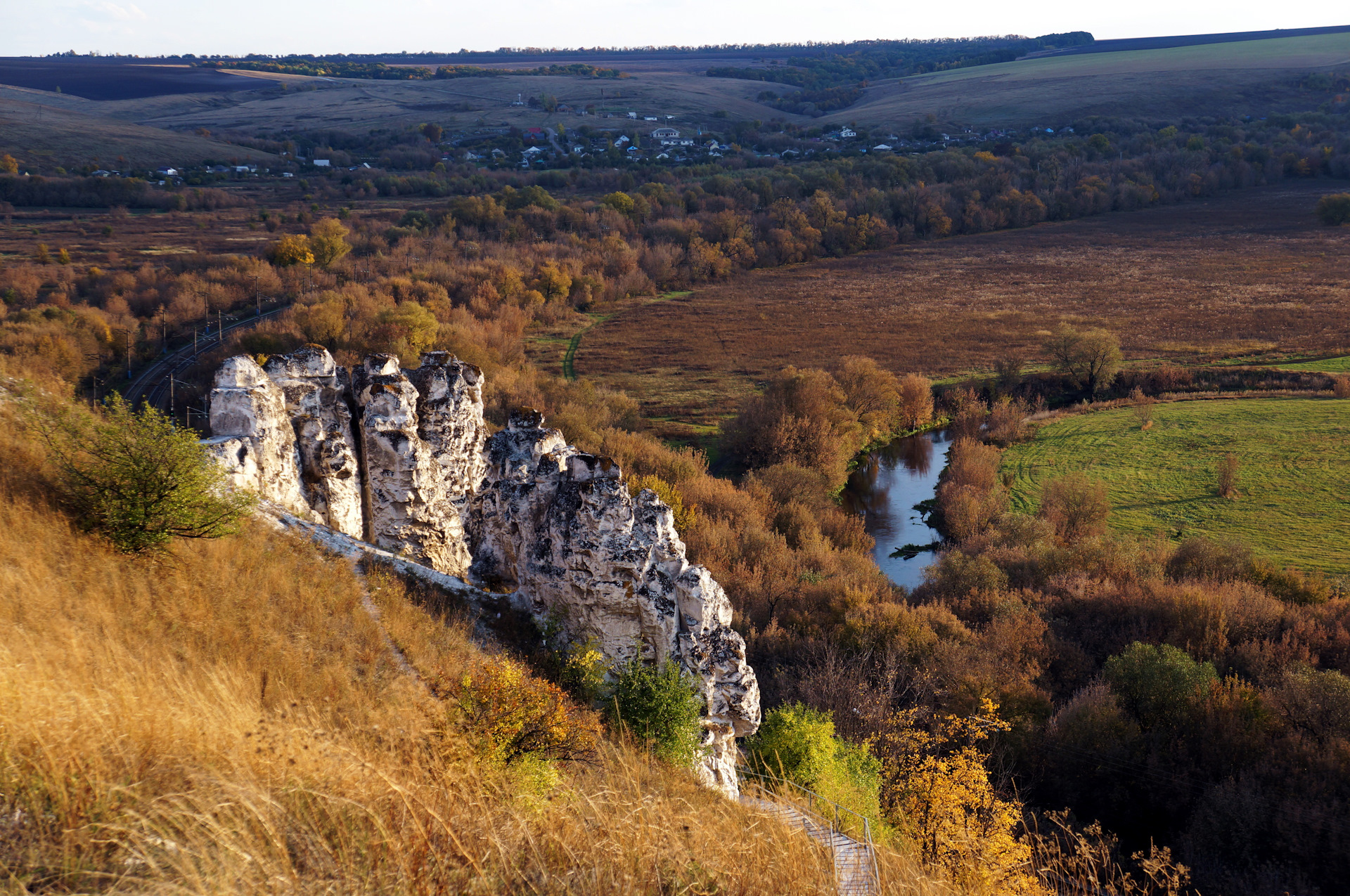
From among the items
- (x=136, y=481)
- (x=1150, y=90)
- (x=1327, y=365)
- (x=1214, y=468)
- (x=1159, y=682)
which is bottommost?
(x=1214, y=468)

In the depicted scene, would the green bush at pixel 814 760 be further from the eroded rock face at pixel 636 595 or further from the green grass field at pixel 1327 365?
the green grass field at pixel 1327 365

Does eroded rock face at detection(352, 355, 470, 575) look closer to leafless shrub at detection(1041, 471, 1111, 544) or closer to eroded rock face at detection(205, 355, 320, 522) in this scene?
eroded rock face at detection(205, 355, 320, 522)

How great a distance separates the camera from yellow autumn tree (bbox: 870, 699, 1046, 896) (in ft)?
40.0

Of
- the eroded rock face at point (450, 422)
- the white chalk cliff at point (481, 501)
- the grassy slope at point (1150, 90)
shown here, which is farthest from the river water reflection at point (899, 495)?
the grassy slope at point (1150, 90)

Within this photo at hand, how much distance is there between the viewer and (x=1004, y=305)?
80.9m

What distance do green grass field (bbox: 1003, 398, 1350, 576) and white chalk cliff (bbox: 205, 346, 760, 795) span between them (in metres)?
32.4

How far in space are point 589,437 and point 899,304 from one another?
50898 millimetres

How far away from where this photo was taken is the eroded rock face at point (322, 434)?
16359mm

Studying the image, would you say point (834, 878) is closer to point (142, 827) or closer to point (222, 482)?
point (142, 827)

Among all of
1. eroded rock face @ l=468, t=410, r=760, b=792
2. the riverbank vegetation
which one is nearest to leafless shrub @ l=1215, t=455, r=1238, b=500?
the riverbank vegetation

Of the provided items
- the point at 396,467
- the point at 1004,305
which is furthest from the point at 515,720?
the point at 1004,305

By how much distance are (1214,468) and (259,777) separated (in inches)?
2017

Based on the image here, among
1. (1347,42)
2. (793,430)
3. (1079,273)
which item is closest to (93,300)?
(793,430)

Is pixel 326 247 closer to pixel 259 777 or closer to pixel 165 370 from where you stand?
pixel 165 370
